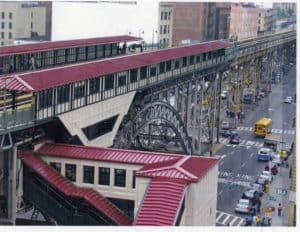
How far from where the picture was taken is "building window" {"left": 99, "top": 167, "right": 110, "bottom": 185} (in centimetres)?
819

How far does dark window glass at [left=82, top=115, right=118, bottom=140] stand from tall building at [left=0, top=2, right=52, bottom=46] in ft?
12.7

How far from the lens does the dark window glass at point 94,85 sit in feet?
30.7

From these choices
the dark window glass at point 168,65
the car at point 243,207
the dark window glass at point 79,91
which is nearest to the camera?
the dark window glass at point 79,91

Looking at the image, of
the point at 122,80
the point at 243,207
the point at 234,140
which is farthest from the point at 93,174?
the point at 234,140

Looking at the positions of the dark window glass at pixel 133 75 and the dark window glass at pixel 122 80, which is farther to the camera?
the dark window glass at pixel 133 75

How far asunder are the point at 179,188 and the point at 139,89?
402 centimetres

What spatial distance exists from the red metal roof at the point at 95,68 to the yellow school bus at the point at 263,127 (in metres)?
1.67

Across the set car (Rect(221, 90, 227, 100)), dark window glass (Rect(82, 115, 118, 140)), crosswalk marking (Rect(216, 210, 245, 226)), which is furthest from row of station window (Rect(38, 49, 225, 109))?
crosswalk marking (Rect(216, 210, 245, 226))

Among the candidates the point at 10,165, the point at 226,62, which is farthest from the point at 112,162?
the point at 226,62

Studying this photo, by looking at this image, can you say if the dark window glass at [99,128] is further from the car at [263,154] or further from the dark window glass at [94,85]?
the car at [263,154]

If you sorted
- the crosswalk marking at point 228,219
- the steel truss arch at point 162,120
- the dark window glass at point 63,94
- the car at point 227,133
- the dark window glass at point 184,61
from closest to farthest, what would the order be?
1. the dark window glass at point 63,94
2. the crosswalk marking at point 228,219
3. the steel truss arch at point 162,120
4. the dark window glass at point 184,61
5. the car at point 227,133

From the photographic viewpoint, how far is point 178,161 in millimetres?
7957

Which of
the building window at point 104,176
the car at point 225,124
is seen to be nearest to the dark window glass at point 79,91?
the building window at point 104,176

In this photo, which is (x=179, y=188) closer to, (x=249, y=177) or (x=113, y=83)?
(x=113, y=83)
